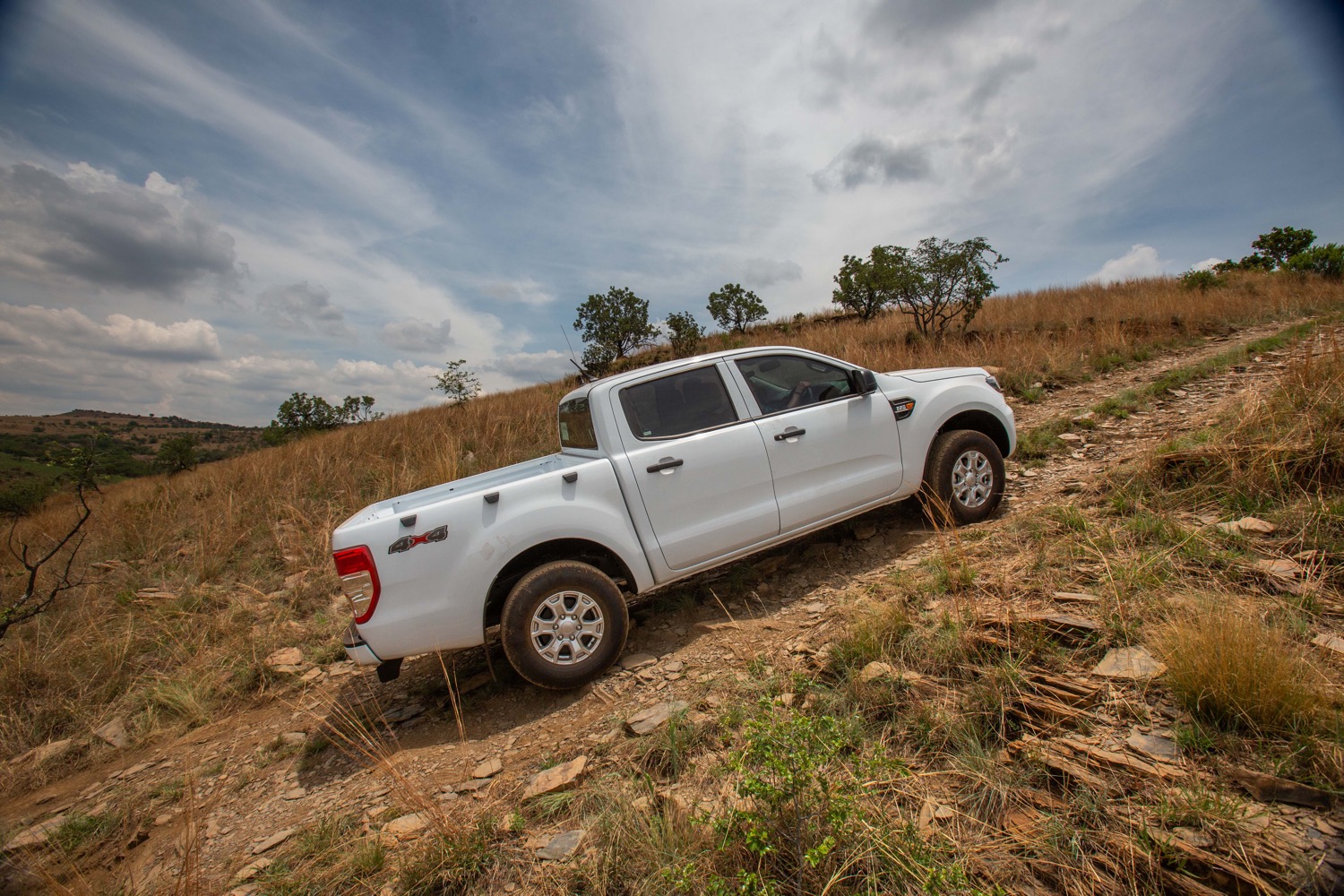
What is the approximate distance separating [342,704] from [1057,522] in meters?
5.32

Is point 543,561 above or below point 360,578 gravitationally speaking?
below

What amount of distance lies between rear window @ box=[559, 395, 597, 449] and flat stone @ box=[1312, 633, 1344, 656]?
11.9 feet

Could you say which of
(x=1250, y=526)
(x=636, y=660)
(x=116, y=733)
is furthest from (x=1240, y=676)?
(x=116, y=733)

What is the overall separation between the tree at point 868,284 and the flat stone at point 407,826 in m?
13.1

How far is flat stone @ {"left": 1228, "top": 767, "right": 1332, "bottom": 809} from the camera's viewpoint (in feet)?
5.24

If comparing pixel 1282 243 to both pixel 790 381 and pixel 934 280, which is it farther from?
pixel 790 381

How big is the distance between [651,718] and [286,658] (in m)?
3.69

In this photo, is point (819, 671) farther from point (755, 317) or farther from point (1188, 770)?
point (755, 317)

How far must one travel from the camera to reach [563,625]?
3336 mm

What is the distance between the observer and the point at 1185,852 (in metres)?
1.57

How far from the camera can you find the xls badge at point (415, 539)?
3059 mm

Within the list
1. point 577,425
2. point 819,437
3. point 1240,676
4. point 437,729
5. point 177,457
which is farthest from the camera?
point 177,457

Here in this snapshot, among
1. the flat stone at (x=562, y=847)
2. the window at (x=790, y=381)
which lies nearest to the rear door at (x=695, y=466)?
the window at (x=790, y=381)

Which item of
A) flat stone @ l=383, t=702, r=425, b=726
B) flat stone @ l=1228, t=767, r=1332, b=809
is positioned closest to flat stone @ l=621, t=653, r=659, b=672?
flat stone @ l=383, t=702, r=425, b=726
